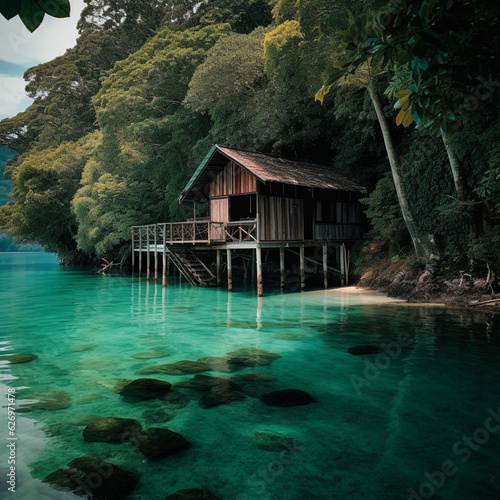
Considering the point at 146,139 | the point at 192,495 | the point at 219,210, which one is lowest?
the point at 192,495

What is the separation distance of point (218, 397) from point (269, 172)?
1239 centimetres

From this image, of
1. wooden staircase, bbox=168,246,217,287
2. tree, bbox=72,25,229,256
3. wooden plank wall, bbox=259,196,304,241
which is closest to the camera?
wooden plank wall, bbox=259,196,304,241

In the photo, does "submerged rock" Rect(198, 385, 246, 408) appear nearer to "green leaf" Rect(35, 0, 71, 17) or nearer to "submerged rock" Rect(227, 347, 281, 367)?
"submerged rock" Rect(227, 347, 281, 367)

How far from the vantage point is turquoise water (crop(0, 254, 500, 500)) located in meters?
4.05

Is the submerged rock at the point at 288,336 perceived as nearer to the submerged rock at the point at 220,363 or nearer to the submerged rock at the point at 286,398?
the submerged rock at the point at 220,363

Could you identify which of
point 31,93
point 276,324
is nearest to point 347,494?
point 276,324

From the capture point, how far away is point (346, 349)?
8930 millimetres

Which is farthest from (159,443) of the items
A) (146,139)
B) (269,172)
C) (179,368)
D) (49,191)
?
(49,191)

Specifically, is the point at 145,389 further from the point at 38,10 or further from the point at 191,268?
the point at 191,268

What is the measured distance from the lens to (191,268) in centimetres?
2203

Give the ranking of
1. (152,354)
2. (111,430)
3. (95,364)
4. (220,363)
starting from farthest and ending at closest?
(152,354) < (95,364) < (220,363) < (111,430)

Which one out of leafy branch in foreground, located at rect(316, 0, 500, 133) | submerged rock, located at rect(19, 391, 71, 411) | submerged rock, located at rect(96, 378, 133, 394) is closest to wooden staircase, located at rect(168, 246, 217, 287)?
submerged rock, located at rect(96, 378, 133, 394)

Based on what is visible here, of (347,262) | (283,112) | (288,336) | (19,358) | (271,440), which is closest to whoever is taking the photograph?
(271,440)

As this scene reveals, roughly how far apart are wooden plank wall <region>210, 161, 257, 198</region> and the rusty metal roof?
1.15 feet
